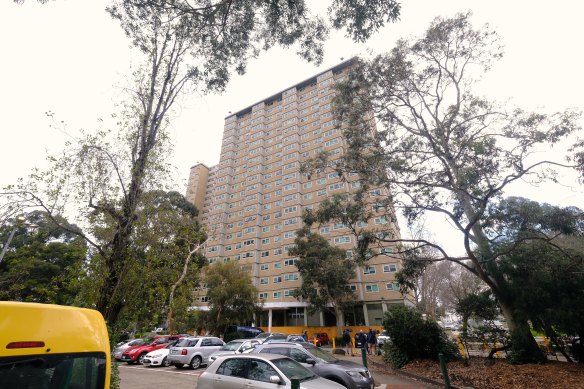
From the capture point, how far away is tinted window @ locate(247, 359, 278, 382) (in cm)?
579

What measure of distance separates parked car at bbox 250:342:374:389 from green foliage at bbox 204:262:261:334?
78.7 feet

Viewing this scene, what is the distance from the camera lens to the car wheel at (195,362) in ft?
46.0

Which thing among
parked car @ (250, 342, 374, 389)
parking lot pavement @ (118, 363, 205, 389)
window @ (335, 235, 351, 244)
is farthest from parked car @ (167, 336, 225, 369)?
window @ (335, 235, 351, 244)

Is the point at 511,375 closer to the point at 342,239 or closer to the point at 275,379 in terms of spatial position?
the point at 275,379

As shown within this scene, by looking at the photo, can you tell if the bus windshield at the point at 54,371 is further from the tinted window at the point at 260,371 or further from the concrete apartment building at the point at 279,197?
the concrete apartment building at the point at 279,197

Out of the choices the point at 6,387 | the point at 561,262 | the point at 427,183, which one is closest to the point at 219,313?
the point at 427,183

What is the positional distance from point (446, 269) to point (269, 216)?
30013mm

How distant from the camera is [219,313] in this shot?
3119 cm

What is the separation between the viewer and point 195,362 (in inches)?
556

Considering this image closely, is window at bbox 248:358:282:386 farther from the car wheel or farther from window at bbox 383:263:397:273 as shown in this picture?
window at bbox 383:263:397:273

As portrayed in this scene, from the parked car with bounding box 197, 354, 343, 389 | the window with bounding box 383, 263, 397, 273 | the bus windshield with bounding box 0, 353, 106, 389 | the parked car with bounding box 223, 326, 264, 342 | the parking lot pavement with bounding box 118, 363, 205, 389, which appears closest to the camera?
the bus windshield with bounding box 0, 353, 106, 389

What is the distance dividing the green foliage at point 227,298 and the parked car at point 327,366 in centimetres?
2399

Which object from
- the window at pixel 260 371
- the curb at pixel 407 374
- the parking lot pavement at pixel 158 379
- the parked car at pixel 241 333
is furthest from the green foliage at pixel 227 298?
the window at pixel 260 371

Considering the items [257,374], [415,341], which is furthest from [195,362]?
[415,341]
